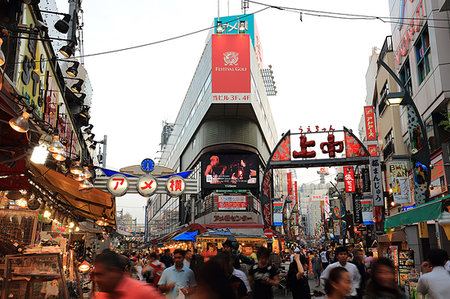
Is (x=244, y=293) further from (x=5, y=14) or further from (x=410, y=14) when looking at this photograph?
(x=410, y=14)

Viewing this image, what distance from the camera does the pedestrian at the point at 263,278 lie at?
7.00 metres

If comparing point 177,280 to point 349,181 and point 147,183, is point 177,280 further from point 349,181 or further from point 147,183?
point 349,181

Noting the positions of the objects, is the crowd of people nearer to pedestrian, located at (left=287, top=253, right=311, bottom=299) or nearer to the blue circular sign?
pedestrian, located at (left=287, top=253, right=311, bottom=299)

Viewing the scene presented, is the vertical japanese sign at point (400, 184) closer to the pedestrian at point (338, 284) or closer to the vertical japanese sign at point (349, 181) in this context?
the pedestrian at point (338, 284)

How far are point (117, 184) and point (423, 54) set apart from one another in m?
15.2

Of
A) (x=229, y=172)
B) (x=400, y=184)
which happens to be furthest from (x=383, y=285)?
(x=229, y=172)

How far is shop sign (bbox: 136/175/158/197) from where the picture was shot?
59.7 feet

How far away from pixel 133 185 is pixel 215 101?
80.6 feet

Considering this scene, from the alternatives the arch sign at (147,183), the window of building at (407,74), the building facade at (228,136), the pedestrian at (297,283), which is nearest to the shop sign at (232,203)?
the building facade at (228,136)

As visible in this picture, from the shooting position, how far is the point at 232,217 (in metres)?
42.1

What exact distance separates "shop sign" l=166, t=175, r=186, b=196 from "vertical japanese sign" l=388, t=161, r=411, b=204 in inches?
365

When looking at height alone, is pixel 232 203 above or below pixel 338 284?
above

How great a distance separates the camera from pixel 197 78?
53344 mm

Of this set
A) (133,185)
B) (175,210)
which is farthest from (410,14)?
(175,210)
